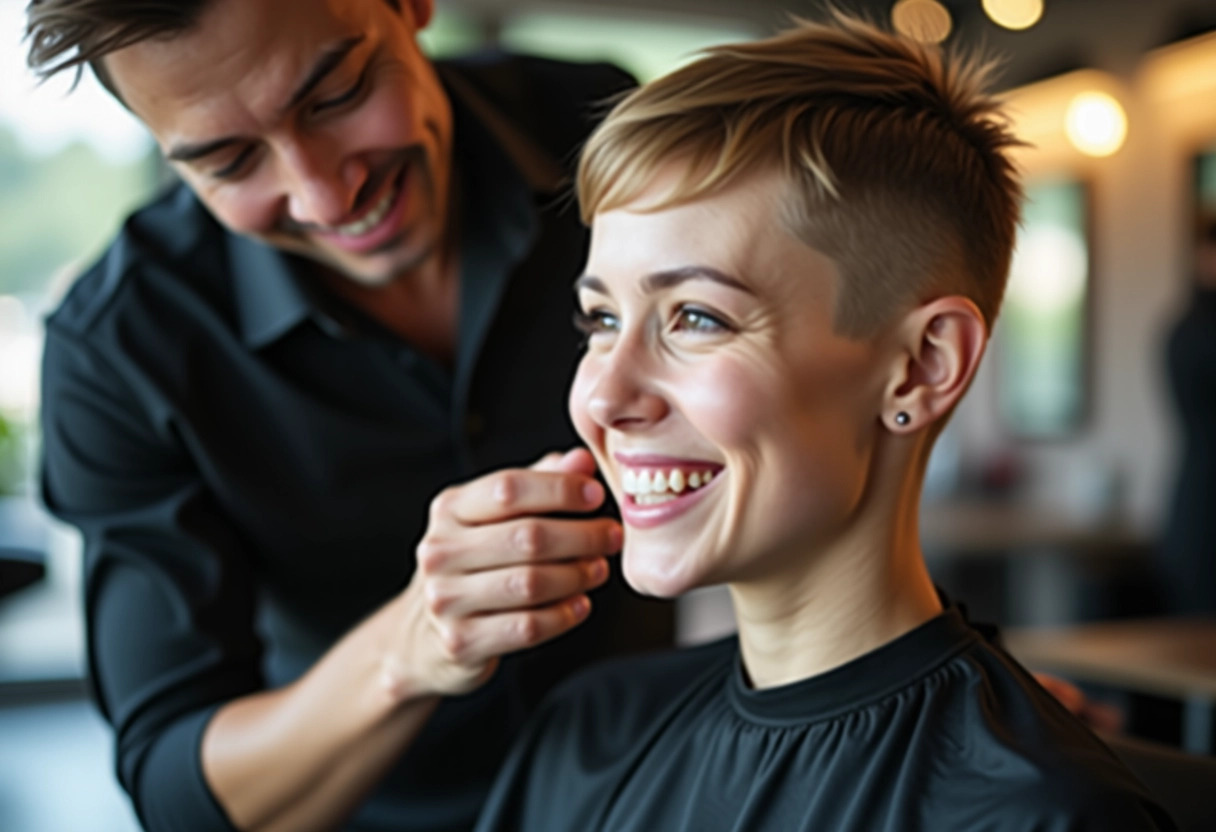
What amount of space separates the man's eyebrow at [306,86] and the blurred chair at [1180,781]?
111cm

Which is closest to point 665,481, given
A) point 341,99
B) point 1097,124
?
point 341,99

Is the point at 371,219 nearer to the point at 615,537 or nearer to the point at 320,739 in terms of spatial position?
the point at 615,537

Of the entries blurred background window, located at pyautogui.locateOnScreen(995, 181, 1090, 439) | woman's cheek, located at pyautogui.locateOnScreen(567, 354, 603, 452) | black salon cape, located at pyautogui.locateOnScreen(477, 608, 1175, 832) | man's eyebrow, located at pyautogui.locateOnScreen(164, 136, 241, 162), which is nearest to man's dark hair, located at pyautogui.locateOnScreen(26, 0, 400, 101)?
man's eyebrow, located at pyautogui.locateOnScreen(164, 136, 241, 162)

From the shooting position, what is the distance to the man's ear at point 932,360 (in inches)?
44.9

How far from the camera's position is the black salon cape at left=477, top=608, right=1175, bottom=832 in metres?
1.00

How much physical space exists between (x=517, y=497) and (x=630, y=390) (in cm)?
20

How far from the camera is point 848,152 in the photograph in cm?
114

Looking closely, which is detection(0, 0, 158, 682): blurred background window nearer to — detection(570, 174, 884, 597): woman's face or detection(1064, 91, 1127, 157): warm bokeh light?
detection(1064, 91, 1127, 157): warm bokeh light

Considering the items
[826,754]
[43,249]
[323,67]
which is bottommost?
[826,754]

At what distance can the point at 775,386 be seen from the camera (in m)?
1.11

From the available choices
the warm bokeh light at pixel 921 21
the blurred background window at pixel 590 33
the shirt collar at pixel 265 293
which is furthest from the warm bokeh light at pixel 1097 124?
the shirt collar at pixel 265 293

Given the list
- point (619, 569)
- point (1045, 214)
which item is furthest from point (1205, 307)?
point (619, 569)

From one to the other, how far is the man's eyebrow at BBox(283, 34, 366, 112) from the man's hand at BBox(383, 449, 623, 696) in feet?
1.52

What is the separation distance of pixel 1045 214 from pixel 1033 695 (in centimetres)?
515
